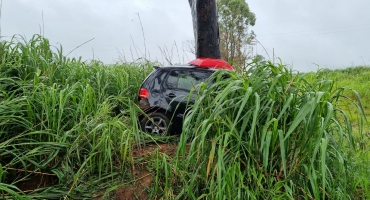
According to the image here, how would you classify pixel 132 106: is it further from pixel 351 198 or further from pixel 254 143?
pixel 351 198

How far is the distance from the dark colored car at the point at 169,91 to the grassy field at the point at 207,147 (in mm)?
463

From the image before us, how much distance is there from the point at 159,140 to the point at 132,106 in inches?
21.0

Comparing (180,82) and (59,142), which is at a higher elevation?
(180,82)

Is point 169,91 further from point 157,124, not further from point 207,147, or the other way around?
point 207,147

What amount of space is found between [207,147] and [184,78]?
1.75m

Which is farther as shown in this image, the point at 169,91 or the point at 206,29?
the point at 206,29

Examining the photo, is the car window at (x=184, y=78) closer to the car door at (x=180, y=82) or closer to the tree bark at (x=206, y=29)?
the car door at (x=180, y=82)

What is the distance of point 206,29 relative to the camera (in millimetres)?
5746

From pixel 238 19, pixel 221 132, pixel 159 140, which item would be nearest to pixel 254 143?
pixel 221 132

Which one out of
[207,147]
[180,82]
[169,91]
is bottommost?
[207,147]

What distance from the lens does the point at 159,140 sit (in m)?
4.07

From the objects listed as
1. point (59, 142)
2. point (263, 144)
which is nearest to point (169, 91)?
point (59, 142)

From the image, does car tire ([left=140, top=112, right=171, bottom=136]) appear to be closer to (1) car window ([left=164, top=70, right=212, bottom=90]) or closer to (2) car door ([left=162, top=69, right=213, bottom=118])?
(2) car door ([left=162, top=69, right=213, bottom=118])

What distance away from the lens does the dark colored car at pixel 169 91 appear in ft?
14.5
